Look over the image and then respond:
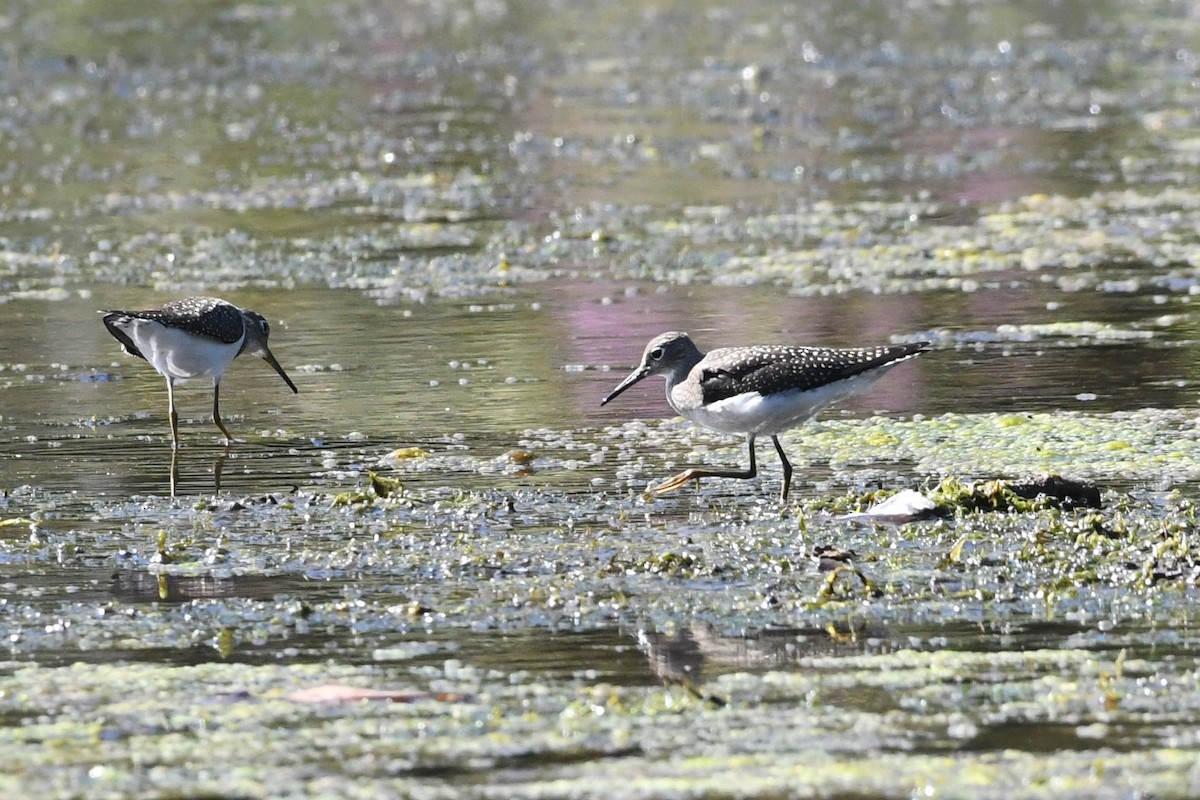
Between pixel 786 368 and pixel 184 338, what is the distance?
10.9 feet

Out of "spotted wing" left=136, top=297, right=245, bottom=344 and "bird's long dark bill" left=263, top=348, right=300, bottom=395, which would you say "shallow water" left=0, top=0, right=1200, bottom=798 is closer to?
"bird's long dark bill" left=263, top=348, right=300, bottom=395

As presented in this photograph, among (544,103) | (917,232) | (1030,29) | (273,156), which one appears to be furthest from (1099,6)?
(917,232)

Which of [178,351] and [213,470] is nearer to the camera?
[213,470]

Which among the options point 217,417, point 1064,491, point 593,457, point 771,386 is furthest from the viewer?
point 217,417

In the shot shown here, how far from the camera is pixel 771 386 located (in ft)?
30.4

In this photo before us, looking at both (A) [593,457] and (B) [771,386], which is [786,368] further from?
(A) [593,457]

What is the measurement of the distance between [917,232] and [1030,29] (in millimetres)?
16014

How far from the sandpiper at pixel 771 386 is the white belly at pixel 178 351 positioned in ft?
8.88

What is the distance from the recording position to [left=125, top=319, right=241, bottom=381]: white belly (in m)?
10.8

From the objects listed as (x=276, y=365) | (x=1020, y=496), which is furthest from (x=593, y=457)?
(x=276, y=365)

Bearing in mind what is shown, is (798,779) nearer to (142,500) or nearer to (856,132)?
(142,500)

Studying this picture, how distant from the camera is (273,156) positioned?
2170 cm

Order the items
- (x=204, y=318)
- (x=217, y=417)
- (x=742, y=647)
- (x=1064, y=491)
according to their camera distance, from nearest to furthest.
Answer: (x=742, y=647)
(x=1064, y=491)
(x=217, y=417)
(x=204, y=318)

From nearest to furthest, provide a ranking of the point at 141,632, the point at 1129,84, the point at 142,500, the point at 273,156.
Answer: the point at 141,632 < the point at 142,500 < the point at 273,156 < the point at 1129,84
